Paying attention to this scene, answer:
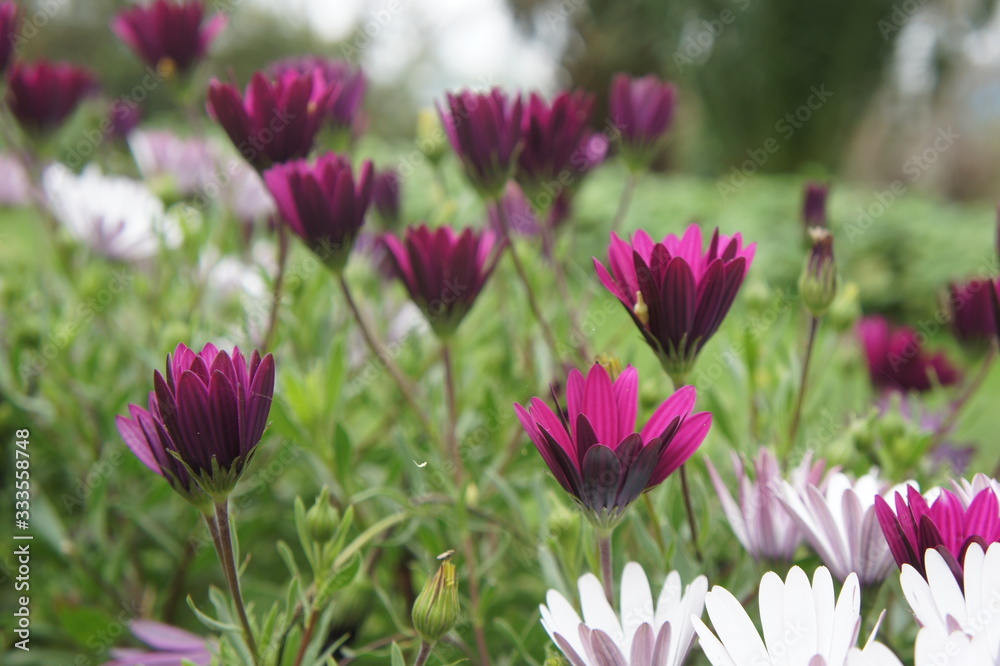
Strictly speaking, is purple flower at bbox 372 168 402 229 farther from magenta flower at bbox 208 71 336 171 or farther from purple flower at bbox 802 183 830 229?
purple flower at bbox 802 183 830 229

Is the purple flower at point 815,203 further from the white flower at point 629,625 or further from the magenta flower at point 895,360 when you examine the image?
the white flower at point 629,625

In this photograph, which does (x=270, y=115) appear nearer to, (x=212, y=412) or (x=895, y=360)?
(x=212, y=412)

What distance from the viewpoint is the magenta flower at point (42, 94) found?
82 centimetres

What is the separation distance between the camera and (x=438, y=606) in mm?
371

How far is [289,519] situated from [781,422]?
0.40m

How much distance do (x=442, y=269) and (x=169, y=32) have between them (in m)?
0.53

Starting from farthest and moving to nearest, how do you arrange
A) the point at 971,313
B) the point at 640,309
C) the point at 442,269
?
the point at 971,313, the point at 442,269, the point at 640,309

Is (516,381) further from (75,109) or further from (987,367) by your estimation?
(75,109)

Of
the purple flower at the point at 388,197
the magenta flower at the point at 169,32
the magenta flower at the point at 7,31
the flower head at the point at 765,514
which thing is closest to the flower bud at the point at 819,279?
the flower head at the point at 765,514

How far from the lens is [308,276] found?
84cm

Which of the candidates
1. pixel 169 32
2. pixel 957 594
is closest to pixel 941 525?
pixel 957 594

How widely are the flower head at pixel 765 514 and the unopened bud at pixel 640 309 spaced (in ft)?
0.28

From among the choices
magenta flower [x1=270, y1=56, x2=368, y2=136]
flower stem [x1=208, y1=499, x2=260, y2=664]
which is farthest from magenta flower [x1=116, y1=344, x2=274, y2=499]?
magenta flower [x1=270, y1=56, x2=368, y2=136]

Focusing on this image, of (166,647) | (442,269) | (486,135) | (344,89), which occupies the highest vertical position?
(344,89)
